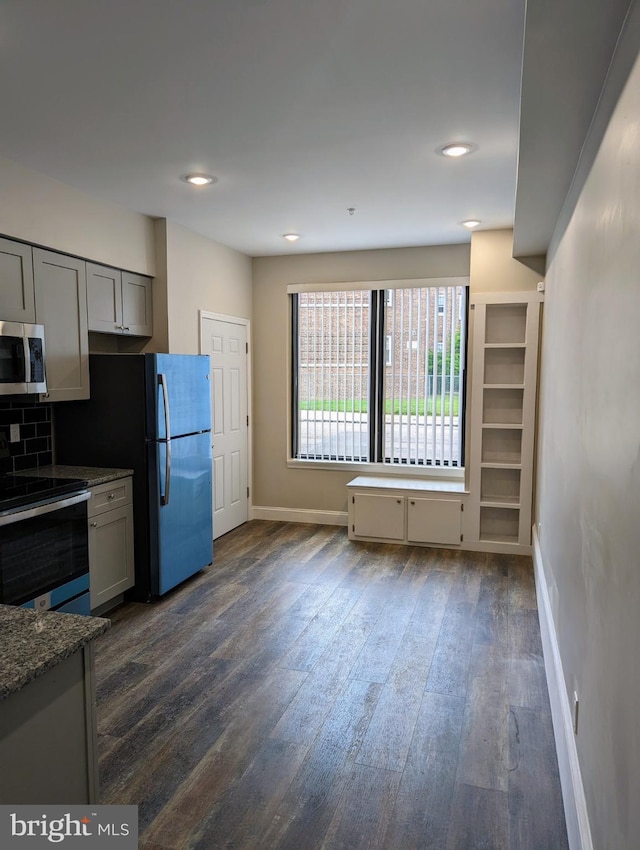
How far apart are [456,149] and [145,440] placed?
2.50 metres

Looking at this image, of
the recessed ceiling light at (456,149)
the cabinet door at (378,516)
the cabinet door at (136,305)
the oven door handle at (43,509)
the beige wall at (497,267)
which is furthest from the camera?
the cabinet door at (378,516)

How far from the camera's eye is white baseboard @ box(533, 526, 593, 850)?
1.71m

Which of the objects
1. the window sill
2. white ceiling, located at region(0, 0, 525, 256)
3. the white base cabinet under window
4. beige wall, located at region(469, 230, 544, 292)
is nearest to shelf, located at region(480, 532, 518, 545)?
the white base cabinet under window

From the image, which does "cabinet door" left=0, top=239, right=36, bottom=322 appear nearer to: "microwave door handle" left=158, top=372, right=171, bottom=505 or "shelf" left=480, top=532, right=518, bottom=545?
"microwave door handle" left=158, top=372, right=171, bottom=505

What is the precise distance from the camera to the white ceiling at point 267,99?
1865 millimetres

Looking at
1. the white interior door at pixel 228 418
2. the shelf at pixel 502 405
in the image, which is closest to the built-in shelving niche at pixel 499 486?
the shelf at pixel 502 405

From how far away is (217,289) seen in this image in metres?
5.06

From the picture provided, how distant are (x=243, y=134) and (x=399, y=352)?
116 inches

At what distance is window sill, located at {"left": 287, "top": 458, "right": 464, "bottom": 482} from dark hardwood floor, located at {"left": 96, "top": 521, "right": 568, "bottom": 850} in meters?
1.22

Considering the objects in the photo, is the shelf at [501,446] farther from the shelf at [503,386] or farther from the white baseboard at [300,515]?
the white baseboard at [300,515]

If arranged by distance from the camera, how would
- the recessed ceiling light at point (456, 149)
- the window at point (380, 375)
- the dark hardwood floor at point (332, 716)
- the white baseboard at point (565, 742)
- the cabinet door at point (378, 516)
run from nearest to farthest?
the white baseboard at point (565, 742) → the dark hardwood floor at point (332, 716) → the recessed ceiling light at point (456, 149) → the cabinet door at point (378, 516) → the window at point (380, 375)

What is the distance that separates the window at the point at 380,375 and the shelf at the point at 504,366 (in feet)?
1.20

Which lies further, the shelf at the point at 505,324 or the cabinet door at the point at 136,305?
the shelf at the point at 505,324

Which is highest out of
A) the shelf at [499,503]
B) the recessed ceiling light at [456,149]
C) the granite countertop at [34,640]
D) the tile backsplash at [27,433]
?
the recessed ceiling light at [456,149]
